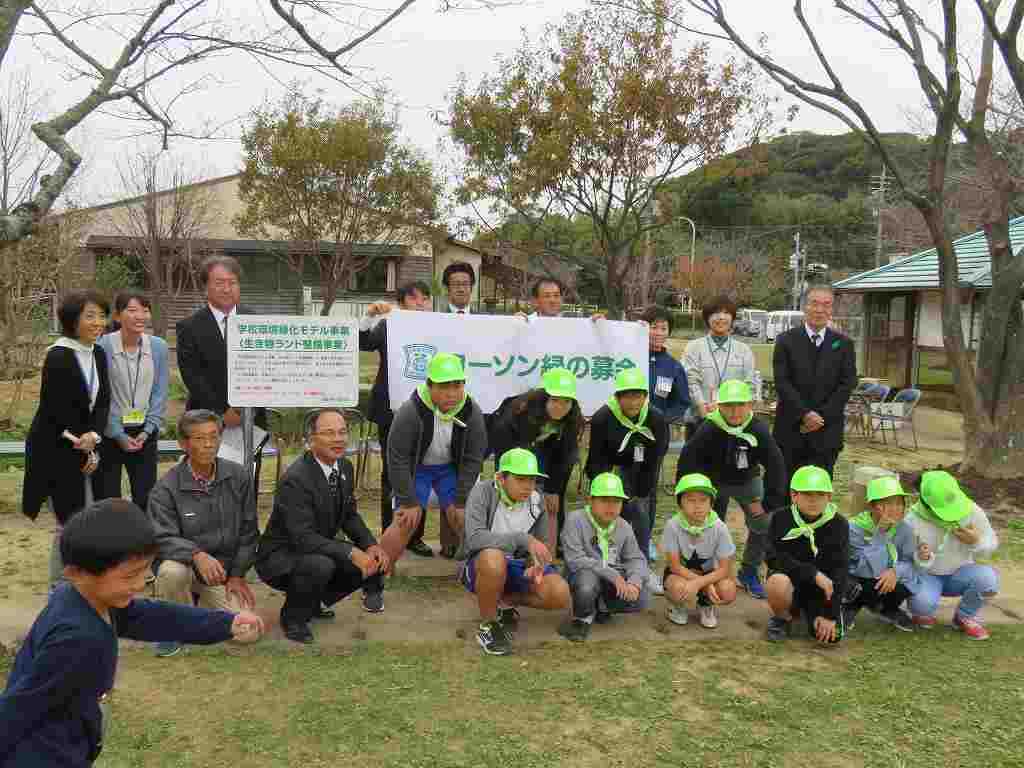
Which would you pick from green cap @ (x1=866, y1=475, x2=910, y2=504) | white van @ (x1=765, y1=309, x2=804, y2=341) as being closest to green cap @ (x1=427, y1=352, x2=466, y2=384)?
green cap @ (x1=866, y1=475, x2=910, y2=504)

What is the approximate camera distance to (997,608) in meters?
4.89

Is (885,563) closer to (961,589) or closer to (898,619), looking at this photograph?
(898,619)

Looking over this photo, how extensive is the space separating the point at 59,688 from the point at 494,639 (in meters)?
2.46

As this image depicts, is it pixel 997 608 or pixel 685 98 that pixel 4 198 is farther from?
pixel 997 608

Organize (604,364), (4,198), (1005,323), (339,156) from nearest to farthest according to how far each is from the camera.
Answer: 1. (604,364)
2. (1005,323)
3. (4,198)
4. (339,156)

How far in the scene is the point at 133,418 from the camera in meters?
4.68

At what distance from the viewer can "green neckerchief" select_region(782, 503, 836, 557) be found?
4262 millimetres

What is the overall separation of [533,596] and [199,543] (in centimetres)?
168

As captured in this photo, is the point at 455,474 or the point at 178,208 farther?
the point at 178,208

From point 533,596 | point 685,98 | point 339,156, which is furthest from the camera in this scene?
point 339,156

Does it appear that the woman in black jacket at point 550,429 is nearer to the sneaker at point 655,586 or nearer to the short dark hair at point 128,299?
the sneaker at point 655,586

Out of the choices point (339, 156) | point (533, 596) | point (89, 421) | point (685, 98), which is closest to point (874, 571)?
point (533, 596)

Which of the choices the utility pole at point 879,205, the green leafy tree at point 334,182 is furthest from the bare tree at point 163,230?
the utility pole at point 879,205

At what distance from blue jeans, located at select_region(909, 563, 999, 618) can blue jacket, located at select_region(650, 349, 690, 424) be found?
2009mm
